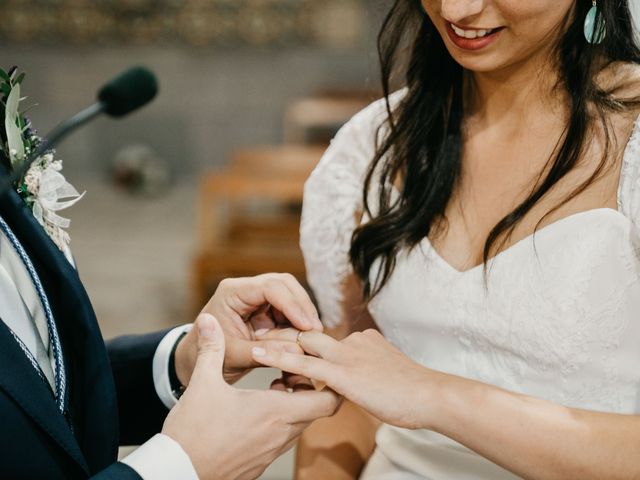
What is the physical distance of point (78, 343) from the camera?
3.84 ft

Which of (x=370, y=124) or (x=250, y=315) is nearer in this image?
(x=250, y=315)

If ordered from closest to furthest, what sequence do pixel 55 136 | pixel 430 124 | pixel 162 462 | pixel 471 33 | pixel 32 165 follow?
pixel 55 136, pixel 162 462, pixel 32 165, pixel 471 33, pixel 430 124

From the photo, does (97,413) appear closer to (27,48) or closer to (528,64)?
(528,64)

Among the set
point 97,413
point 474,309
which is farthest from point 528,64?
point 97,413

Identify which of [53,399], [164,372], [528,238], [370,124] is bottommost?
[164,372]

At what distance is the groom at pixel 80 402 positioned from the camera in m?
1.04

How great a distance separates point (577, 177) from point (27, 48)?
6.08 meters

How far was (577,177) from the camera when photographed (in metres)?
1.32

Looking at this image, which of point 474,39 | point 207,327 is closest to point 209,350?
point 207,327

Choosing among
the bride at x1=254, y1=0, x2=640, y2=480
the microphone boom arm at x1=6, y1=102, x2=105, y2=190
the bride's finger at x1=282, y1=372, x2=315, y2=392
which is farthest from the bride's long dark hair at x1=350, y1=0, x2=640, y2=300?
the microphone boom arm at x1=6, y1=102, x2=105, y2=190

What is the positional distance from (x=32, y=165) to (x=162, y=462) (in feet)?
1.49

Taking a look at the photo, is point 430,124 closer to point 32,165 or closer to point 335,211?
point 335,211

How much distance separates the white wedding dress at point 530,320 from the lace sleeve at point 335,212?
0.40 ft

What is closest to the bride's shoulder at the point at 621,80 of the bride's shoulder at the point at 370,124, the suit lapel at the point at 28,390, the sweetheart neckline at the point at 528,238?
the sweetheart neckline at the point at 528,238
